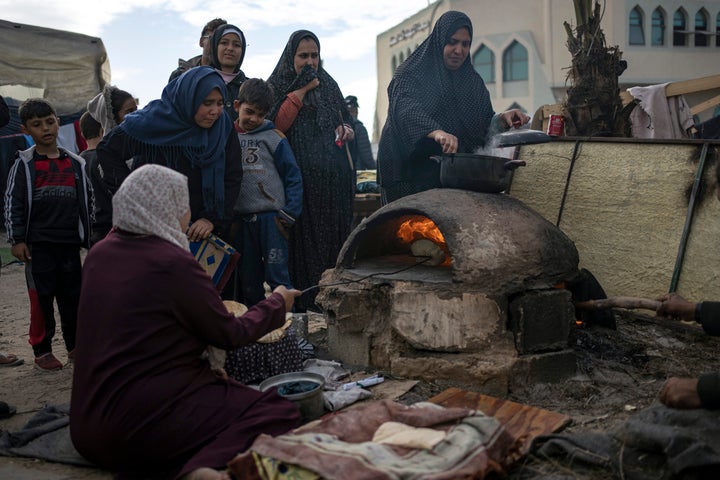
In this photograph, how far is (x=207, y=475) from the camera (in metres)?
2.29

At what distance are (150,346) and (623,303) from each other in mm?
2518

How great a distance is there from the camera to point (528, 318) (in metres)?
3.60

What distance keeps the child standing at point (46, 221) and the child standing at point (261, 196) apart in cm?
118

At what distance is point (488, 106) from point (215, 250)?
2600 mm

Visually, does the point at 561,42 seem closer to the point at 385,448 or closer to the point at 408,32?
the point at 408,32

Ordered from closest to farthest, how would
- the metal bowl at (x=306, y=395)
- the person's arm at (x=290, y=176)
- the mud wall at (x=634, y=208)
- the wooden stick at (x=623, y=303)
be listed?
the metal bowl at (x=306, y=395)
the wooden stick at (x=623, y=303)
the mud wall at (x=634, y=208)
the person's arm at (x=290, y=176)

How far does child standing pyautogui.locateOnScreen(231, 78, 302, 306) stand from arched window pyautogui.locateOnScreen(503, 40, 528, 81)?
21.4m

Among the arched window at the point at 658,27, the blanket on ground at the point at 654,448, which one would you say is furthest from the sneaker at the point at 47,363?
the arched window at the point at 658,27

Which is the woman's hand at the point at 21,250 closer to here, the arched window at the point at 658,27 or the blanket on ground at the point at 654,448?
the blanket on ground at the point at 654,448

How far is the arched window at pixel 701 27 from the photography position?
2356 cm

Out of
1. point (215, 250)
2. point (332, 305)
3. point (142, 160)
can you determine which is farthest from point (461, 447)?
point (142, 160)

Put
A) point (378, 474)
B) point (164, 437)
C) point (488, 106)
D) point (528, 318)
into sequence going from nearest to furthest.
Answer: point (378, 474), point (164, 437), point (528, 318), point (488, 106)

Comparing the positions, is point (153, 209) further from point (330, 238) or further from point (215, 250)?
point (330, 238)

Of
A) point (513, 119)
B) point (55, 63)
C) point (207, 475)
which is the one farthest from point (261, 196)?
point (55, 63)
